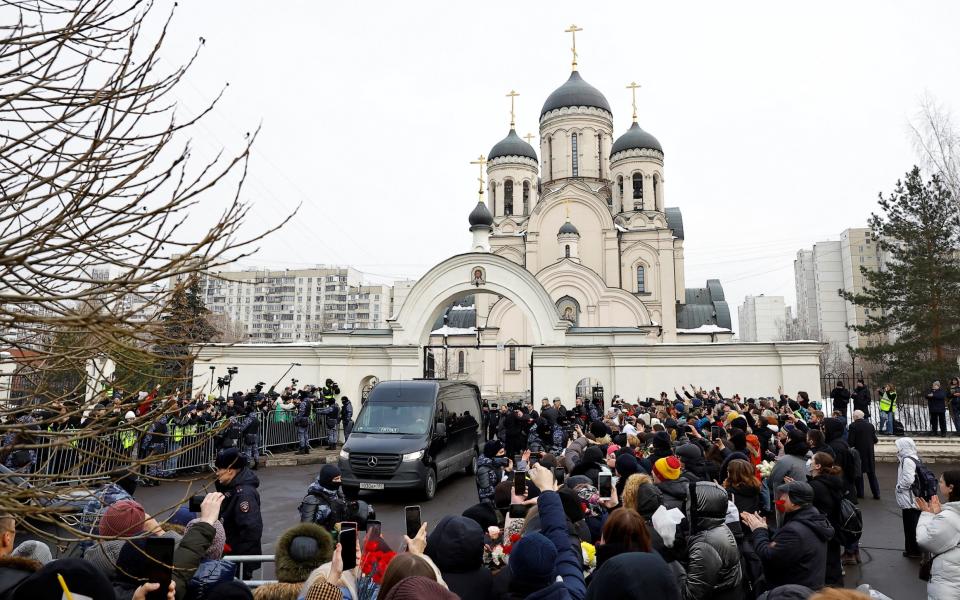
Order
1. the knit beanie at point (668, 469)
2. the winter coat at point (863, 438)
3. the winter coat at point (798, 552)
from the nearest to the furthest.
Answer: the winter coat at point (798, 552) → the knit beanie at point (668, 469) → the winter coat at point (863, 438)

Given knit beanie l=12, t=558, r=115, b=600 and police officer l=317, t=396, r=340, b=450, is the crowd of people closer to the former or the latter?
Answer: knit beanie l=12, t=558, r=115, b=600

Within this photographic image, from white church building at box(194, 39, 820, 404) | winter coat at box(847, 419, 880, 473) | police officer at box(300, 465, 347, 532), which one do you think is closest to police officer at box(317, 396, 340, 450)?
white church building at box(194, 39, 820, 404)

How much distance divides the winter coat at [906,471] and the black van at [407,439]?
23.6 feet

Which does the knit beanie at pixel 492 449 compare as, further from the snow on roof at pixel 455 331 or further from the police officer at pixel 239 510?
the snow on roof at pixel 455 331

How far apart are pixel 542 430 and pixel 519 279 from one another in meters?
9.73

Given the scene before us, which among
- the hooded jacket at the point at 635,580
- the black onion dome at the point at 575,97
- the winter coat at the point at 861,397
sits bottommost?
the hooded jacket at the point at 635,580

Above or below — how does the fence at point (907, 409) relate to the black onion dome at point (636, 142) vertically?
below

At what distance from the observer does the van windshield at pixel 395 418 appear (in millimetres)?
11383

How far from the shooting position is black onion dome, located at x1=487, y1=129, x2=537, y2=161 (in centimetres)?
4422

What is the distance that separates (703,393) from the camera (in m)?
19.8

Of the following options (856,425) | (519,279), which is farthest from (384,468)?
(519,279)

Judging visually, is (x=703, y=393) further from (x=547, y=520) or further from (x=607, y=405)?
(x=547, y=520)

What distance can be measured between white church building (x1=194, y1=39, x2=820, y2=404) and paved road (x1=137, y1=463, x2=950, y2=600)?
3009mm

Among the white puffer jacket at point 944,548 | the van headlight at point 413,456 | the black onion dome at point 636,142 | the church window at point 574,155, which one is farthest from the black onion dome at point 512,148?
the white puffer jacket at point 944,548
